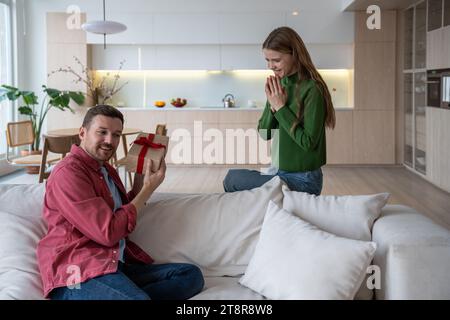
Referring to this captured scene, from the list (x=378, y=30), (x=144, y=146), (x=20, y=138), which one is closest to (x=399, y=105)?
(x=378, y=30)

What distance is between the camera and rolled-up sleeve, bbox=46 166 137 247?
7.14ft

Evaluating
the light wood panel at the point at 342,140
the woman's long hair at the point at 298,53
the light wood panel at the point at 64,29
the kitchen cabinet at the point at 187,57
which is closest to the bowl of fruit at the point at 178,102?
the kitchen cabinet at the point at 187,57

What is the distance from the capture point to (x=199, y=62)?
964 cm

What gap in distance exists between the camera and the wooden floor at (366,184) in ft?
21.4

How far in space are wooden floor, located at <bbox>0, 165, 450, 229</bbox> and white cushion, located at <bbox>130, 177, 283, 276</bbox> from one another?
3.51 metres

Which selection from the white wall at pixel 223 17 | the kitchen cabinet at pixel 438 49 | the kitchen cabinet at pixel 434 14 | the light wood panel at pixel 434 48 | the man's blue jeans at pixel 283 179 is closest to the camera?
the man's blue jeans at pixel 283 179

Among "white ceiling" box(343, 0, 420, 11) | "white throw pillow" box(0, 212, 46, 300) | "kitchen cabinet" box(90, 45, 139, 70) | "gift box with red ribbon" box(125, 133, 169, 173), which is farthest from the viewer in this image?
"kitchen cabinet" box(90, 45, 139, 70)

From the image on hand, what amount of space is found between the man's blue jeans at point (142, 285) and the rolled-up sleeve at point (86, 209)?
0.14 m

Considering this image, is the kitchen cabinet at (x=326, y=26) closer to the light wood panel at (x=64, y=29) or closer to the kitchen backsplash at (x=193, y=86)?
the kitchen backsplash at (x=193, y=86)

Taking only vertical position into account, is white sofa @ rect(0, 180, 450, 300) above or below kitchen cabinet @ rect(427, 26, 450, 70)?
below

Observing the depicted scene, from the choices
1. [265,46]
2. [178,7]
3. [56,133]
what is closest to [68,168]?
[265,46]

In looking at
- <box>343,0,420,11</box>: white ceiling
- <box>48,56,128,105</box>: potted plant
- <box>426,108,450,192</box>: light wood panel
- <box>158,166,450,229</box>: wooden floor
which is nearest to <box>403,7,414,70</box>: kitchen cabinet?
<box>343,0,420,11</box>: white ceiling

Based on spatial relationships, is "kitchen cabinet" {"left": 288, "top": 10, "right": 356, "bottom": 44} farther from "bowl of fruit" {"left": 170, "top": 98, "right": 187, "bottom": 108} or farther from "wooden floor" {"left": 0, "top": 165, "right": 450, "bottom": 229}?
"bowl of fruit" {"left": 170, "top": 98, "right": 187, "bottom": 108}

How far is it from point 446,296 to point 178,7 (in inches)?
311
